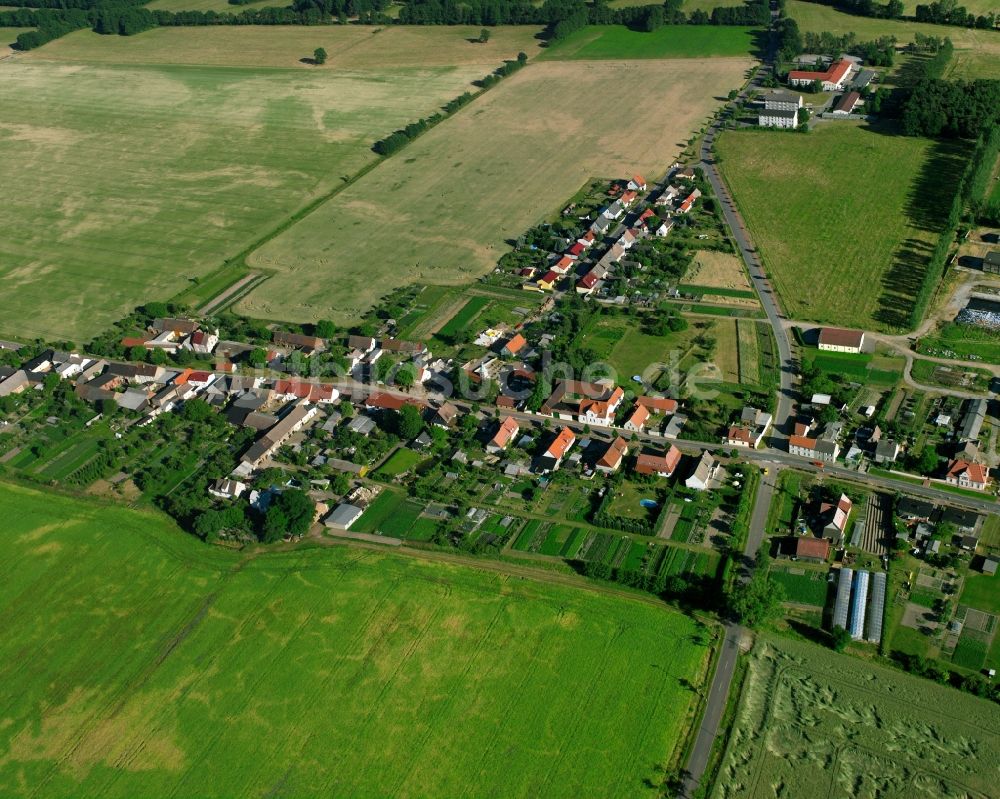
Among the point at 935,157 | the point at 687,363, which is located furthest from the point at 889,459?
the point at 935,157

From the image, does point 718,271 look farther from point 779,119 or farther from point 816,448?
point 779,119

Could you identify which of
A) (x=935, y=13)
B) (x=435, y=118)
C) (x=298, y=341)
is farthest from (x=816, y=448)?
(x=935, y=13)

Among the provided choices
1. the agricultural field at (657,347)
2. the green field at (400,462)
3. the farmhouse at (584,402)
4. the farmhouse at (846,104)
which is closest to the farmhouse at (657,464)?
the farmhouse at (584,402)

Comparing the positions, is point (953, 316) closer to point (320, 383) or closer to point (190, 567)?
point (320, 383)

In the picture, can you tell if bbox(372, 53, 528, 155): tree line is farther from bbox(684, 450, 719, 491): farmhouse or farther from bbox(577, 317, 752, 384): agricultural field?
bbox(684, 450, 719, 491): farmhouse

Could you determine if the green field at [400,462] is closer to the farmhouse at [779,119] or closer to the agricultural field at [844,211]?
the agricultural field at [844,211]
